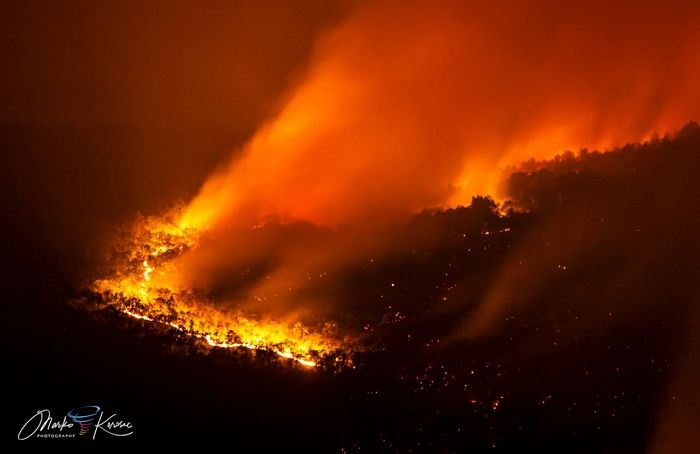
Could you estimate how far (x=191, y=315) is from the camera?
42.7 feet

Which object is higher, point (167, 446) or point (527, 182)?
point (527, 182)

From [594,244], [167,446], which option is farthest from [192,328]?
[594,244]

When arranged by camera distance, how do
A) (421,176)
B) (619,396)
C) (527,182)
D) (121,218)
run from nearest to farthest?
(619,396) → (527,182) → (121,218) → (421,176)

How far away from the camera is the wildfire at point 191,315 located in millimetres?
12102

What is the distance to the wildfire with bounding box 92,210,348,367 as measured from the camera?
39.7 feet

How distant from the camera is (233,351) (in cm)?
1188

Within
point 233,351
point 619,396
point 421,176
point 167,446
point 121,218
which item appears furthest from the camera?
point 421,176

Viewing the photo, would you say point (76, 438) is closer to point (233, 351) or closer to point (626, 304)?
point (233, 351)

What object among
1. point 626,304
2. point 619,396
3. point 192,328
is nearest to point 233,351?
point 192,328

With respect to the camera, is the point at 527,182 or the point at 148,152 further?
the point at 148,152

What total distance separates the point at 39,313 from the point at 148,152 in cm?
1131

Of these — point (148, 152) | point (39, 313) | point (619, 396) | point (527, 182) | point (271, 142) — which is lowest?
point (619, 396)

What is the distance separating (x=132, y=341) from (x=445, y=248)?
7.20 metres

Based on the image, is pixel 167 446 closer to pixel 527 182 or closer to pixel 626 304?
pixel 626 304
